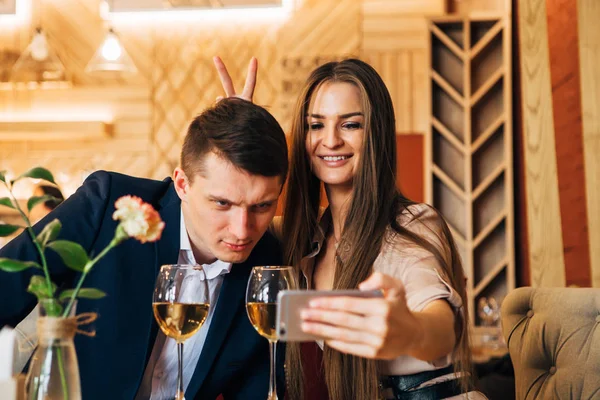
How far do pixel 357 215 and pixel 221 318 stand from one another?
0.39m

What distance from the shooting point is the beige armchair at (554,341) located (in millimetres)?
1679

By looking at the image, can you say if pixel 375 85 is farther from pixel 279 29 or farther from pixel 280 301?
pixel 279 29

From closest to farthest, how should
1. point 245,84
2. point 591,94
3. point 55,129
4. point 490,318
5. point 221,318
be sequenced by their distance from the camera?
point 221,318 → point 245,84 → point 591,94 → point 490,318 → point 55,129

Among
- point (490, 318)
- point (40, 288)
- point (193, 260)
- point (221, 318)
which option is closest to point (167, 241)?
point (193, 260)

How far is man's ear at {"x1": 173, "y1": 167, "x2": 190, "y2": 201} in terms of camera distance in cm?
166

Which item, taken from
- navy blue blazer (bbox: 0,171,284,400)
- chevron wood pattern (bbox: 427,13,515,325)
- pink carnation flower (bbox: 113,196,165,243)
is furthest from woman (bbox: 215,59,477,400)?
chevron wood pattern (bbox: 427,13,515,325)

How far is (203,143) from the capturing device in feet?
5.21

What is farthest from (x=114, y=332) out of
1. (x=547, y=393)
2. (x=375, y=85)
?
(x=547, y=393)

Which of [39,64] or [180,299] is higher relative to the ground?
[39,64]

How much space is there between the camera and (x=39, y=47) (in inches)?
203

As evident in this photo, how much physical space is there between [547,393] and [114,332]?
944 millimetres

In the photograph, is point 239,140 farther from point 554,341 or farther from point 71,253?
point 554,341

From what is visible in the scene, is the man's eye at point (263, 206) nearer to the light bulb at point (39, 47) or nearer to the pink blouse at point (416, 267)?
the pink blouse at point (416, 267)

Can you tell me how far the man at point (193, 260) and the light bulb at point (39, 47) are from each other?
144 inches
